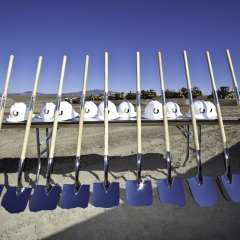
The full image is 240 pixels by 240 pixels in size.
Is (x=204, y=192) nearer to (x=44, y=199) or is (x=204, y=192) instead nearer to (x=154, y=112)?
(x=44, y=199)

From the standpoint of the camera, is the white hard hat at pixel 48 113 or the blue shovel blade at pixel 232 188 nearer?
the blue shovel blade at pixel 232 188

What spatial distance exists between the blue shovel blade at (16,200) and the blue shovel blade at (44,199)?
7 centimetres

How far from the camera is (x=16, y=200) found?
10.3 feet

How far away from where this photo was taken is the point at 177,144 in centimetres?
795

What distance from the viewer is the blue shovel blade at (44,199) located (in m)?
3.03

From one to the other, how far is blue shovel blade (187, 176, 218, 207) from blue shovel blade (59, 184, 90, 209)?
1182 millimetres

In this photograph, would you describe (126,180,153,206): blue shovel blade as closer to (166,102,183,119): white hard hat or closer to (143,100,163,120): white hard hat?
(143,100,163,120): white hard hat

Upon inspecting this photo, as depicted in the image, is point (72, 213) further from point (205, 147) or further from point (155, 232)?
point (205, 147)

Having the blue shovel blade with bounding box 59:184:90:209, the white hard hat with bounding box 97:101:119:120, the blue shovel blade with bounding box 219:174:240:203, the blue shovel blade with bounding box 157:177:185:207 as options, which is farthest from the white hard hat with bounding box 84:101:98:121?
the blue shovel blade with bounding box 219:174:240:203

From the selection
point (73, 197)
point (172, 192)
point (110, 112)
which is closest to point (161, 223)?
point (172, 192)

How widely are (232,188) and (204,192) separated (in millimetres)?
320

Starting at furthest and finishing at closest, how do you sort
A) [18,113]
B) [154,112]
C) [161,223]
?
1. [154,112]
2. [18,113]
3. [161,223]

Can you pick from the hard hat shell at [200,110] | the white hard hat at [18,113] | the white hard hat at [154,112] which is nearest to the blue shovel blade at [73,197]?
the white hard hat at [18,113]

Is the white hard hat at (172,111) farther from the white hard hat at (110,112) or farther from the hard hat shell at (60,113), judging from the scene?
the hard hat shell at (60,113)
